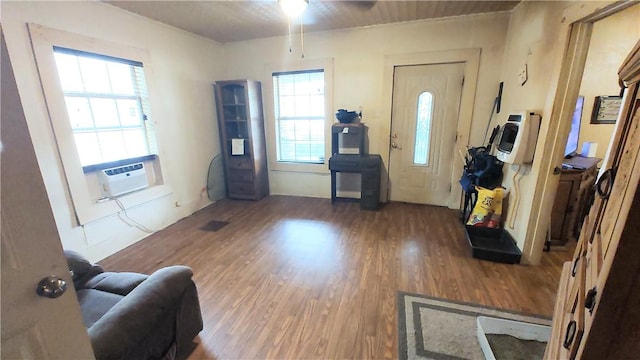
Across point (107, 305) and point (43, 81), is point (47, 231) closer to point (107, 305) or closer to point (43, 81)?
point (107, 305)

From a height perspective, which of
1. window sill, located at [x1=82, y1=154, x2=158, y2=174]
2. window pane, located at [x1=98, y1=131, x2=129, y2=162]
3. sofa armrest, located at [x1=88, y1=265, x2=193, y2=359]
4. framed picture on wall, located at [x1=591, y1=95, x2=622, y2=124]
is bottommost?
sofa armrest, located at [x1=88, y1=265, x2=193, y2=359]

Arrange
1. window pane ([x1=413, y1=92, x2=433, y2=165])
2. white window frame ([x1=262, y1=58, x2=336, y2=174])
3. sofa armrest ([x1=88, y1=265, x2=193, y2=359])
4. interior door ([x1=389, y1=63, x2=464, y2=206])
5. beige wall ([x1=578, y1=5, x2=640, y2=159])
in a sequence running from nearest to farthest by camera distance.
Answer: sofa armrest ([x1=88, y1=265, x2=193, y2=359]) → beige wall ([x1=578, y1=5, x2=640, y2=159]) → interior door ([x1=389, y1=63, x2=464, y2=206]) → window pane ([x1=413, y1=92, x2=433, y2=165]) → white window frame ([x1=262, y1=58, x2=336, y2=174])

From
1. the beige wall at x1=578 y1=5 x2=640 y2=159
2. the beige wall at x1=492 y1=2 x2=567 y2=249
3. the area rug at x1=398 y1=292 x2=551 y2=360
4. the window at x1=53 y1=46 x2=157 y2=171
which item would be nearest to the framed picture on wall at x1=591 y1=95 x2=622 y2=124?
the beige wall at x1=578 y1=5 x2=640 y2=159

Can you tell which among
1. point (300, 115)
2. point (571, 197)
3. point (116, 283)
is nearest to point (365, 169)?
point (300, 115)

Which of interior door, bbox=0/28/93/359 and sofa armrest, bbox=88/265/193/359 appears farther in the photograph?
sofa armrest, bbox=88/265/193/359

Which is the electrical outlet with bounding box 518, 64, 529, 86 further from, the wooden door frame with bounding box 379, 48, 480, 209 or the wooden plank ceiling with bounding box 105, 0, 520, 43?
the wooden plank ceiling with bounding box 105, 0, 520, 43

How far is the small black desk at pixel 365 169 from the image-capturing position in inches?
147

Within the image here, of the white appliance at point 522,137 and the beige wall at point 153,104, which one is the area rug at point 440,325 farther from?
the beige wall at point 153,104

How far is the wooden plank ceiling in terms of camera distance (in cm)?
281

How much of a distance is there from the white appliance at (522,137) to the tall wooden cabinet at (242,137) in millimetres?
3355

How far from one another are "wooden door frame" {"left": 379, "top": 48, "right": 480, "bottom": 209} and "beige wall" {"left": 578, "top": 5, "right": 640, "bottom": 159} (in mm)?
1087

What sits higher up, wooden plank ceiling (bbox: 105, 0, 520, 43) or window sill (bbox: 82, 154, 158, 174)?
wooden plank ceiling (bbox: 105, 0, 520, 43)

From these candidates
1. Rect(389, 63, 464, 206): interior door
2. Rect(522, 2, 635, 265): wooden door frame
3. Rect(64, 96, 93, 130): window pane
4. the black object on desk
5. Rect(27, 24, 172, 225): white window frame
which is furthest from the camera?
the black object on desk

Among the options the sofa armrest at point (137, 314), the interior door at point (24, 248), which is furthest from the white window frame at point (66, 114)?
the interior door at point (24, 248)
